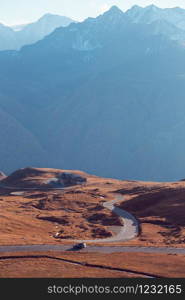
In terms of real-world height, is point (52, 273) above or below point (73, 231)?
below

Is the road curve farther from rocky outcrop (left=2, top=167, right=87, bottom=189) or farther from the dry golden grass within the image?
rocky outcrop (left=2, top=167, right=87, bottom=189)

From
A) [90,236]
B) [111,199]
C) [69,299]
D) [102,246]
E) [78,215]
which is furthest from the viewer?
[111,199]

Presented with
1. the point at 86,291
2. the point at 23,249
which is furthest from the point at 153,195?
the point at 86,291

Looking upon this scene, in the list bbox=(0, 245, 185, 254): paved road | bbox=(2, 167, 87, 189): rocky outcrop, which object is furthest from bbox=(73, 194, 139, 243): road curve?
bbox=(2, 167, 87, 189): rocky outcrop

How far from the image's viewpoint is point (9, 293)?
94.6ft

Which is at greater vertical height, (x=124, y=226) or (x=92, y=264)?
(x=124, y=226)

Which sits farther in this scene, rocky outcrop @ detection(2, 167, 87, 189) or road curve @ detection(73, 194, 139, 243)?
rocky outcrop @ detection(2, 167, 87, 189)

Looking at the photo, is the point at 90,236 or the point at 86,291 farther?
the point at 90,236

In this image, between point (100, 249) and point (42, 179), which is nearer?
point (100, 249)

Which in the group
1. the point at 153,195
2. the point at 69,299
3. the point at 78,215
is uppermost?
the point at 153,195

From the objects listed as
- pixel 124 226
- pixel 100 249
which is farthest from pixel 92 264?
pixel 124 226

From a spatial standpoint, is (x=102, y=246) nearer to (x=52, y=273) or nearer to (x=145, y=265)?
(x=145, y=265)

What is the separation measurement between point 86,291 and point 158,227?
145ft

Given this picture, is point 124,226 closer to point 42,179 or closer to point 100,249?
point 100,249
